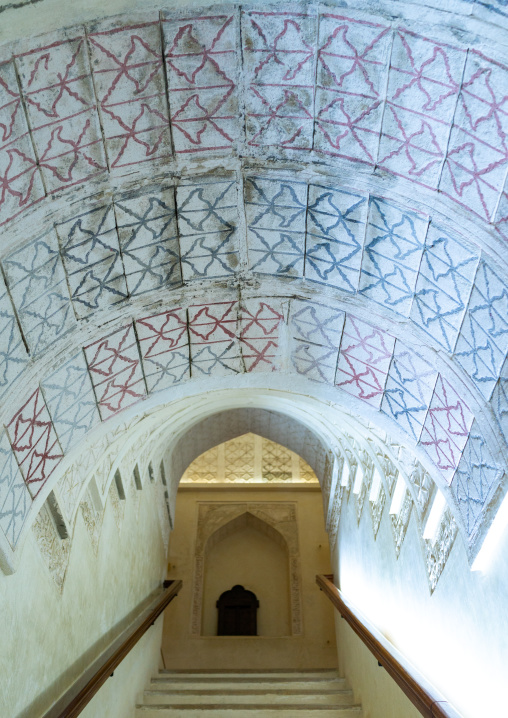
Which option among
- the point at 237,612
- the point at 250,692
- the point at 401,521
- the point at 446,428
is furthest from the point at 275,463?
the point at 446,428

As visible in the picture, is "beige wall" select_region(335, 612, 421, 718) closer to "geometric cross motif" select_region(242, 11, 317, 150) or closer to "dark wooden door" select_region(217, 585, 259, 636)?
"dark wooden door" select_region(217, 585, 259, 636)

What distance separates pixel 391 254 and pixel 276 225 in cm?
54

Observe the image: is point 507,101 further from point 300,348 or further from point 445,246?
point 300,348

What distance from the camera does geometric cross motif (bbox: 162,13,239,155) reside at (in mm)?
2062

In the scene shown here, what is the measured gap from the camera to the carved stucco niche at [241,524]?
34.3ft

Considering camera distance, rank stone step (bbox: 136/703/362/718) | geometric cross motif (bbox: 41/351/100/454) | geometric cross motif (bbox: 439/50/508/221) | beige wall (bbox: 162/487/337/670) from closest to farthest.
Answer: geometric cross motif (bbox: 439/50/508/221)
geometric cross motif (bbox: 41/351/100/454)
stone step (bbox: 136/703/362/718)
beige wall (bbox: 162/487/337/670)

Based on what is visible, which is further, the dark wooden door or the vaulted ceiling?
the dark wooden door

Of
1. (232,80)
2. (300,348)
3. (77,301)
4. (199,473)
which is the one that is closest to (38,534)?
(77,301)

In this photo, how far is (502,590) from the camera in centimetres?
277

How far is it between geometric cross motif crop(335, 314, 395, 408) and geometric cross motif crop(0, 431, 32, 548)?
1822 mm

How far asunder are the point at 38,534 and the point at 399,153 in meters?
2.94

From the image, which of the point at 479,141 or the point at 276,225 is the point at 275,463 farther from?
the point at 479,141

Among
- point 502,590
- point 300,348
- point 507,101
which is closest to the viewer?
point 507,101

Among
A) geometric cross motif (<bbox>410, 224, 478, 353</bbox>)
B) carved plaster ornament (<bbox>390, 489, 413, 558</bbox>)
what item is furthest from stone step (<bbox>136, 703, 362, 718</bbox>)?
geometric cross motif (<bbox>410, 224, 478, 353</bbox>)
